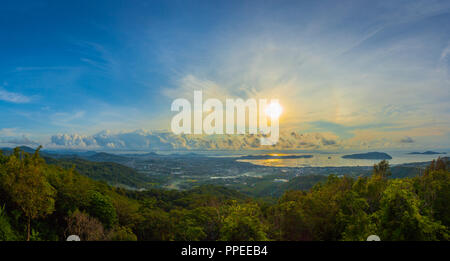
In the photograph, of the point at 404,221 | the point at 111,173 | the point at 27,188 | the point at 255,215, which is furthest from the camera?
the point at 111,173

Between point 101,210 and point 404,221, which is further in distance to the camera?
point 101,210

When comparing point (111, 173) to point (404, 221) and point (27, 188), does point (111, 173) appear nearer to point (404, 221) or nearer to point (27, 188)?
point (27, 188)

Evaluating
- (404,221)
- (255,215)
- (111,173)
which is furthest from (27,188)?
(111,173)

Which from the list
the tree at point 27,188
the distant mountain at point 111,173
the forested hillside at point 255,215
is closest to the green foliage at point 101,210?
the forested hillside at point 255,215

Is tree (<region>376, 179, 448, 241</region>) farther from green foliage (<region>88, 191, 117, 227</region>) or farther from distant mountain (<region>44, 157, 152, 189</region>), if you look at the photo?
distant mountain (<region>44, 157, 152, 189</region>)

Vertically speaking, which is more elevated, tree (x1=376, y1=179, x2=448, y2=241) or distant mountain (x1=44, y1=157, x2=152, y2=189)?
tree (x1=376, y1=179, x2=448, y2=241)

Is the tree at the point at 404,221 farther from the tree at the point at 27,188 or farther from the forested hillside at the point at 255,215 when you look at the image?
the tree at the point at 27,188

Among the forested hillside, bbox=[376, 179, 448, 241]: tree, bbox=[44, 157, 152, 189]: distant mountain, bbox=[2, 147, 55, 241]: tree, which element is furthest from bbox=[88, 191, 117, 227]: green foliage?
bbox=[44, 157, 152, 189]: distant mountain

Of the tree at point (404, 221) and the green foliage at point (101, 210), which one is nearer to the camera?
the tree at point (404, 221)

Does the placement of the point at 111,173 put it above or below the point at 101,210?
below

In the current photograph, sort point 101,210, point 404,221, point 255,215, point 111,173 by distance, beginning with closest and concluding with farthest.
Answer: point 404,221
point 255,215
point 101,210
point 111,173

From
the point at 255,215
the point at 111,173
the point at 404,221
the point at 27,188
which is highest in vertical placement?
the point at 27,188

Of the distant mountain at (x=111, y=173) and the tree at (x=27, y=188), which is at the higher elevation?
the tree at (x=27, y=188)
